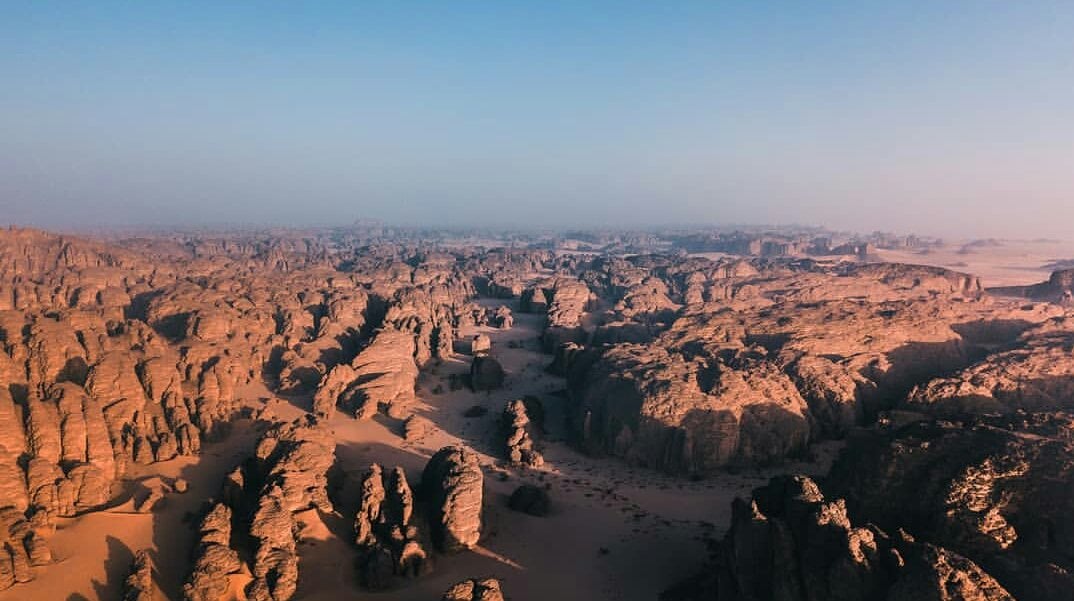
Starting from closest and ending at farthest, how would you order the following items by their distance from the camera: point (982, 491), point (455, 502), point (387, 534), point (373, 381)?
point (982, 491)
point (387, 534)
point (455, 502)
point (373, 381)

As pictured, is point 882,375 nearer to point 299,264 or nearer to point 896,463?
point 896,463

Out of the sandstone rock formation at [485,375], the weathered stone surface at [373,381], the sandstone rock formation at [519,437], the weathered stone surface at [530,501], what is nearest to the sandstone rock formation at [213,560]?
the weathered stone surface at [530,501]

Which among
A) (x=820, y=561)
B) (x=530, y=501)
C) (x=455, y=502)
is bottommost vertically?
(x=530, y=501)

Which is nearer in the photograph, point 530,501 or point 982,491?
point 982,491

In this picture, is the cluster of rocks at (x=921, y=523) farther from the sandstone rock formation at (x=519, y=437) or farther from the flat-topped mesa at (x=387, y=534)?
the sandstone rock formation at (x=519, y=437)

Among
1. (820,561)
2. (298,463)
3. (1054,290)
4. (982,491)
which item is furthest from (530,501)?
(1054,290)

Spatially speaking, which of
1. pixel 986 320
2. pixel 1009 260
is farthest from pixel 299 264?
pixel 1009 260

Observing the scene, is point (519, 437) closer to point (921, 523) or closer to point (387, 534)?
point (387, 534)
